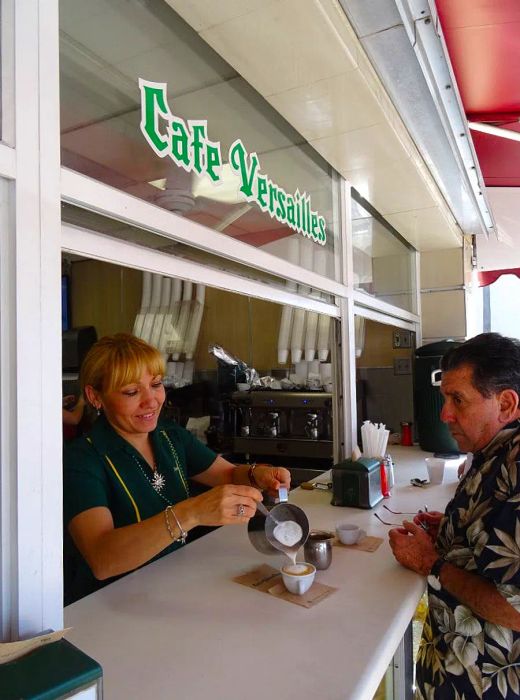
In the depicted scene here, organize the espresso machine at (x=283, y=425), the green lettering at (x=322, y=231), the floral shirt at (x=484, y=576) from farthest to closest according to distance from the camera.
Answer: the espresso machine at (x=283, y=425), the green lettering at (x=322, y=231), the floral shirt at (x=484, y=576)

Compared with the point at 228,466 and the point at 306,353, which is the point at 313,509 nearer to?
the point at 228,466

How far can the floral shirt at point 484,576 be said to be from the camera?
1100 mm

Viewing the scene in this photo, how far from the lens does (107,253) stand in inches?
47.9

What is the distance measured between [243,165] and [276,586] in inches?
57.1

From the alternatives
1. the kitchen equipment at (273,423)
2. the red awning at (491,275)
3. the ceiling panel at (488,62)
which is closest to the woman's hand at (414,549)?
the kitchen equipment at (273,423)

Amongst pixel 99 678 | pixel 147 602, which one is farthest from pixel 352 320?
pixel 99 678

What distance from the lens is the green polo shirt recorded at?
1.39 m

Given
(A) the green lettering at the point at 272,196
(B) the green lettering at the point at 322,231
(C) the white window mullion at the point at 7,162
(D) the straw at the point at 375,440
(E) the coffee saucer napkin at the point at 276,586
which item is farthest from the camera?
(B) the green lettering at the point at 322,231

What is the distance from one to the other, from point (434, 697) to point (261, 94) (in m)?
2.07

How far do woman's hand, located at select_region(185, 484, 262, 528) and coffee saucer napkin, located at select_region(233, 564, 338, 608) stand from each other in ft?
0.60

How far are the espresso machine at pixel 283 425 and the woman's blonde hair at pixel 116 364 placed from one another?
63.0 inches

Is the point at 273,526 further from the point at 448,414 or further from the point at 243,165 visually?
the point at 243,165

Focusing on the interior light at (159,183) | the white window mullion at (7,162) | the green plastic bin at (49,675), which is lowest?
the green plastic bin at (49,675)

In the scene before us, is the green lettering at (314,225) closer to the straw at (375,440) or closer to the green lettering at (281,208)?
the green lettering at (281,208)
